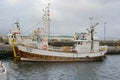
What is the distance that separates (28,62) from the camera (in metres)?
53.2

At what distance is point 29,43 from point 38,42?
180 centimetres

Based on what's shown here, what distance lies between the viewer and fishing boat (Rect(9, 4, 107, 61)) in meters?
54.8

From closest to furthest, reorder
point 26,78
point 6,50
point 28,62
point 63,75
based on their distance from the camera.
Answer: point 26,78 < point 63,75 < point 28,62 < point 6,50

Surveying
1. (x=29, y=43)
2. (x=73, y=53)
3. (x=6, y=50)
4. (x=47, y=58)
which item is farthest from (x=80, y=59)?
(x=6, y=50)

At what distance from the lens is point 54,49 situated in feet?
184

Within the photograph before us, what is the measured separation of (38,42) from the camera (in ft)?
Result: 186

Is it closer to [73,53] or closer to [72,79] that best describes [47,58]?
[73,53]

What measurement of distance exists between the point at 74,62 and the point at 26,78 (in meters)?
22.7

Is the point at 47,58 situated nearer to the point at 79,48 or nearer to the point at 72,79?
the point at 79,48

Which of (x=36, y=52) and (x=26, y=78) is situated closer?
(x=26, y=78)

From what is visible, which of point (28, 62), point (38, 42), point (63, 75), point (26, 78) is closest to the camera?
point (26, 78)

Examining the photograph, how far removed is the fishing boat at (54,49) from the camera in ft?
180

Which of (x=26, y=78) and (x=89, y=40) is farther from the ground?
(x=89, y=40)

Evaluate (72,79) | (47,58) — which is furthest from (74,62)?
(72,79)
